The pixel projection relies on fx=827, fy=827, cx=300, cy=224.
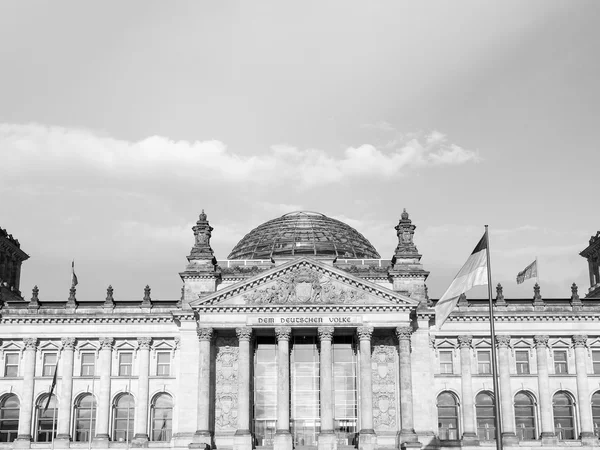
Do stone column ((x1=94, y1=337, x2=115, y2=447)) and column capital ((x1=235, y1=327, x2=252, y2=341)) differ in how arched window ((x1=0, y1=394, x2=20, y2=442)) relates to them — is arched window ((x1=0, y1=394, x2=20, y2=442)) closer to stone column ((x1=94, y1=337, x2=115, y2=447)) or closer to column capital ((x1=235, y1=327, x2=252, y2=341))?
stone column ((x1=94, y1=337, x2=115, y2=447))

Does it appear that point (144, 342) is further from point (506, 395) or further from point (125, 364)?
point (506, 395)

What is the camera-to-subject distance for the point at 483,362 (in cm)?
7850

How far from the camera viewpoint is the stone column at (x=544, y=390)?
75.9 meters

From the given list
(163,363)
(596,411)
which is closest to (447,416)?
(596,411)

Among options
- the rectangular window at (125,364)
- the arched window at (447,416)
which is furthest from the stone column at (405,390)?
the rectangular window at (125,364)

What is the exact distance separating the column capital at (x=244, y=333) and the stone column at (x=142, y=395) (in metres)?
10.4

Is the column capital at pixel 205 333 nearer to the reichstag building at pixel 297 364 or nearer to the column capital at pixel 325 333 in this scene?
the reichstag building at pixel 297 364

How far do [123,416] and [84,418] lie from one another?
3695mm

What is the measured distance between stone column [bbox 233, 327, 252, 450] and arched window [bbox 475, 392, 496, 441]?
2198 centimetres

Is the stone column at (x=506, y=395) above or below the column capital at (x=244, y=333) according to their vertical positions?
below

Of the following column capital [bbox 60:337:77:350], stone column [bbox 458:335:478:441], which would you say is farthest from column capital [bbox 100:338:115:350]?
stone column [bbox 458:335:478:441]

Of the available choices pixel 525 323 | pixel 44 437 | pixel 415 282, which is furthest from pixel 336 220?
pixel 44 437

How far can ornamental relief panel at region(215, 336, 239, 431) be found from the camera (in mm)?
74438

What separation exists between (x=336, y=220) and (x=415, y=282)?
21.5 meters
